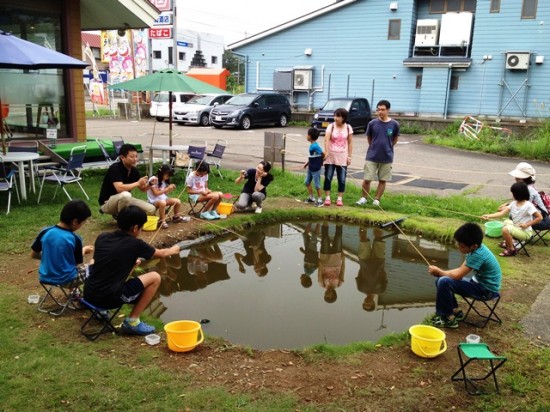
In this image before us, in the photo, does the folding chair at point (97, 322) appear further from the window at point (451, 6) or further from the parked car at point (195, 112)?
the window at point (451, 6)

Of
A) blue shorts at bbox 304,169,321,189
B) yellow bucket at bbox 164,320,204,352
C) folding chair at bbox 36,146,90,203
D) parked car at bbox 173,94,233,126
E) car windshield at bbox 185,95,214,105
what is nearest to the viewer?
yellow bucket at bbox 164,320,204,352

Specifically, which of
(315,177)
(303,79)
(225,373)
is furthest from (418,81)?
(225,373)

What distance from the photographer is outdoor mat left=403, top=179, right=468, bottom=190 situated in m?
10.6

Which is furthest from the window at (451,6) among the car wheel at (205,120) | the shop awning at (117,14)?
the shop awning at (117,14)

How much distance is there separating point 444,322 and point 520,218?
2.52 meters

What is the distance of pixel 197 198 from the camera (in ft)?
24.7

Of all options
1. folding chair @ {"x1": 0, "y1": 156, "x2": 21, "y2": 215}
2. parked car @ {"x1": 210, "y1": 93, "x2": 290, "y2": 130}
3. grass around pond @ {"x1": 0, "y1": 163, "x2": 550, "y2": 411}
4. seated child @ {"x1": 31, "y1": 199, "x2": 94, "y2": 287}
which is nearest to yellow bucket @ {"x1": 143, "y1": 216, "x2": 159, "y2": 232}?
grass around pond @ {"x1": 0, "y1": 163, "x2": 550, "y2": 411}

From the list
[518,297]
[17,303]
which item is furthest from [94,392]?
[518,297]

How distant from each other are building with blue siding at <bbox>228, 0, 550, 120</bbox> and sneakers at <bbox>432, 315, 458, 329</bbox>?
1985 cm

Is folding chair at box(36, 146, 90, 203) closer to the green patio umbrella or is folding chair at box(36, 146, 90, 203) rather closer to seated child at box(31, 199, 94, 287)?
the green patio umbrella

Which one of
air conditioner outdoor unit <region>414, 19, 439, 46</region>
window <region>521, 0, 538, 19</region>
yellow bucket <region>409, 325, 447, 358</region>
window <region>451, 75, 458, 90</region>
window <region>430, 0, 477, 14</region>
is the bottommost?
yellow bucket <region>409, 325, 447, 358</region>

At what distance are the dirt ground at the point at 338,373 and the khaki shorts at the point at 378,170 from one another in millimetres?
4459

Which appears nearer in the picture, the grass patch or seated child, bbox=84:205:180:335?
seated child, bbox=84:205:180:335

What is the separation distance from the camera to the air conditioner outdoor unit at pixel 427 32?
23.3 metres
